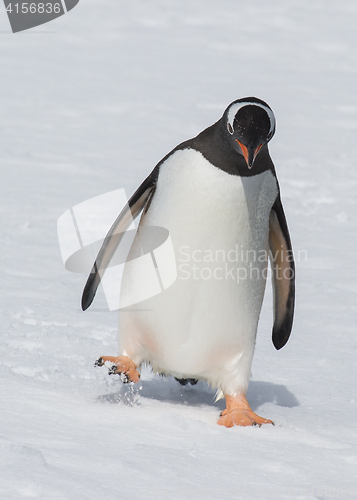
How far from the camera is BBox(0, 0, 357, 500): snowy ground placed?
200cm

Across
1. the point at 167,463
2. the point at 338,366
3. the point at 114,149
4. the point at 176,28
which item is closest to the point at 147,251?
the point at 167,463

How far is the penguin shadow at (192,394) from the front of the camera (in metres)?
2.80

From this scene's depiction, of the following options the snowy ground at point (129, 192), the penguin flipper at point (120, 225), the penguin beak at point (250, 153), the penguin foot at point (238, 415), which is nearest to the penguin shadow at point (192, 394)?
the snowy ground at point (129, 192)

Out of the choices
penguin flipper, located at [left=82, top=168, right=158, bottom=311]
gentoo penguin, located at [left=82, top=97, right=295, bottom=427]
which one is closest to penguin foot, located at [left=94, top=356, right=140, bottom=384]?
gentoo penguin, located at [left=82, top=97, right=295, bottom=427]

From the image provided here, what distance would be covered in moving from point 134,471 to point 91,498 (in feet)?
0.78

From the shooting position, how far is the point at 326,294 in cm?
439

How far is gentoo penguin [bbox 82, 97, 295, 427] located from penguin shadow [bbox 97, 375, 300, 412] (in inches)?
4.0

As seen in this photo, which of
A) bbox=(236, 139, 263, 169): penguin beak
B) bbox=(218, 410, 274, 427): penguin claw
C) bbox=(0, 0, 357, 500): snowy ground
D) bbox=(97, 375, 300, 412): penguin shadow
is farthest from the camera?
bbox=(97, 375, 300, 412): penguin shadow

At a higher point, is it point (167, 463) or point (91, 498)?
point (91, 498)

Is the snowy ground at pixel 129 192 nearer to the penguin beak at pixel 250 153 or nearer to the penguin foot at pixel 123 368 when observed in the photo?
the penguin foot at pixel 123 368

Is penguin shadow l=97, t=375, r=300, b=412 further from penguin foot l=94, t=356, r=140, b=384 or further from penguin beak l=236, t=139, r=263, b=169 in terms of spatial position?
penguin beak l=236, t=139, r=263, b=169

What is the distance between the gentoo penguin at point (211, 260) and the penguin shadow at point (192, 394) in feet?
0.34

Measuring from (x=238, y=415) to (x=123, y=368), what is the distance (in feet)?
1.51

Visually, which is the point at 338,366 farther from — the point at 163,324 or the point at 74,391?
the point at 74,391
